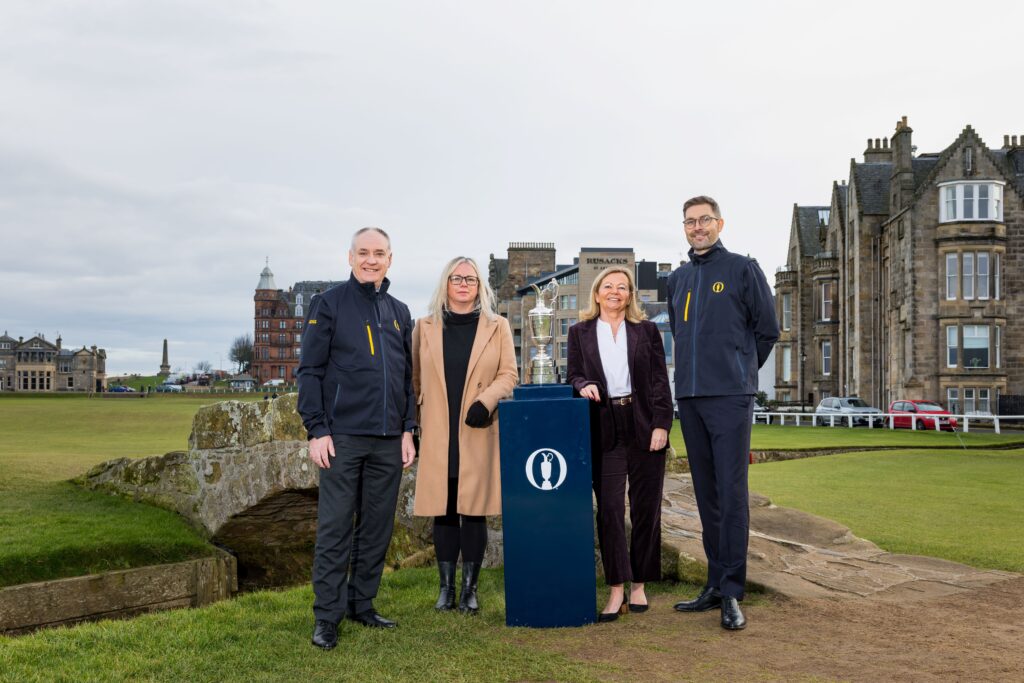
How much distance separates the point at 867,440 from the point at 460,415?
22942 mm

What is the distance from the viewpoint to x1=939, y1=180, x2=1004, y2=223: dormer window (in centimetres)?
3784

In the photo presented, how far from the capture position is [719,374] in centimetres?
577

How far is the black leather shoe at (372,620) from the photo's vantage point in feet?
18.3

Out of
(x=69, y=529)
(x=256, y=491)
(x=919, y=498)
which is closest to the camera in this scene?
(x=69, y=529)

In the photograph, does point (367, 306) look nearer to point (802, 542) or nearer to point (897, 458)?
point (802, 542)

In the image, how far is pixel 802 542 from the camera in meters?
8.08

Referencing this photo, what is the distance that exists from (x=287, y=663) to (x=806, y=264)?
51.2m

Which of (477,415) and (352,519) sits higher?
(477,415)

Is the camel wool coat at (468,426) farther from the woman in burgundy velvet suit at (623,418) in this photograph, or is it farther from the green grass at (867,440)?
the green grass at (867,440)

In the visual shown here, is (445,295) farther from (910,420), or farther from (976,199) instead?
(976,199)

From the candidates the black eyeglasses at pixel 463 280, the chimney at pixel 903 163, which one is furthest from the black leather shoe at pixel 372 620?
the chimney at pixel 903 163

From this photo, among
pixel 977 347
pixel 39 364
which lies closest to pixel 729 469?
pixel 977 347

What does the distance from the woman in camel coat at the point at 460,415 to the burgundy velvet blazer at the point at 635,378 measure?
478 millimetres

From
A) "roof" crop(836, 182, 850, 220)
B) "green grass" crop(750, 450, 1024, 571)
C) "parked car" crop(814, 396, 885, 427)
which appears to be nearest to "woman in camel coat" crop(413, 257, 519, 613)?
"green grass" crop(750, 450, 1024, 571)
